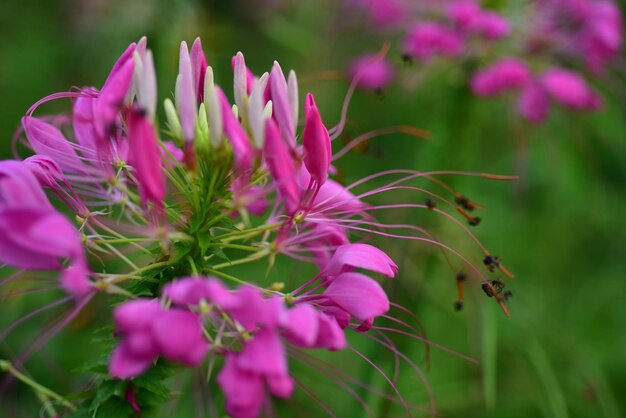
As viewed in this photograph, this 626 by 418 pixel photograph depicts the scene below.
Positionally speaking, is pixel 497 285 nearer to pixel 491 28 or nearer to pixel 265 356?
pixel 265 356

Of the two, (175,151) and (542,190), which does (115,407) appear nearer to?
(175,151)

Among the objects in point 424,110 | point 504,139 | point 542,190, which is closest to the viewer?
point 424,110

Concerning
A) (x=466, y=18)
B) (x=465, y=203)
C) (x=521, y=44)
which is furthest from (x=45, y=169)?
(x=521, y=44)

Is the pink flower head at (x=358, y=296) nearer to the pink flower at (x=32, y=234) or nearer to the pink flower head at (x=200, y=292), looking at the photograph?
the pink flower head at (x=200, y=292)

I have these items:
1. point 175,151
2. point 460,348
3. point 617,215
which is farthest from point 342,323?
point 617,215

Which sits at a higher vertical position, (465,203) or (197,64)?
(197,64)

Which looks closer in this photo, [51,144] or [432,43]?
[51,144]

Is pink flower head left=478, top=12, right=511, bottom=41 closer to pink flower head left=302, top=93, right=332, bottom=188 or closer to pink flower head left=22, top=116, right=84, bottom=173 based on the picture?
pink flower head left=302, top=93, right=332, bottom=188
